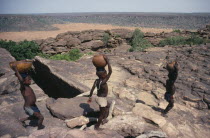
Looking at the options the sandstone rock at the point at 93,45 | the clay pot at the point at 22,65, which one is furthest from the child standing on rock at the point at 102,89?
the sandstone rock at the point at 93,45

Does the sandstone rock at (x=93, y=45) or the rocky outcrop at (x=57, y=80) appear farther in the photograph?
the sandstone rock at (x=93, y=45)

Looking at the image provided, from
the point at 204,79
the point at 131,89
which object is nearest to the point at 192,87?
the point at 204,79

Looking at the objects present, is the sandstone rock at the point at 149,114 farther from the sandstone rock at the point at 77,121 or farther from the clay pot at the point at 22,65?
the clay pot at the point at 22,65

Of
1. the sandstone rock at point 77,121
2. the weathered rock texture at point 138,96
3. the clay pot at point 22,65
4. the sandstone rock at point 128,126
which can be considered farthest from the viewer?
the sandstone rock at point 77,121

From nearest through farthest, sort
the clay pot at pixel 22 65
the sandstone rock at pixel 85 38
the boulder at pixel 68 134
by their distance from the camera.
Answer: the boulder at pixel 68 134 → the clay pot at pixel 22 65 → the sandstone rock at pixel 85 38

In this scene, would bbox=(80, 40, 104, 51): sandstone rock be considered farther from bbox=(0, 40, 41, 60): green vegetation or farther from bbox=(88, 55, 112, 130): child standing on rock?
bbox=(88, 55, 112, 130): child standing on rock

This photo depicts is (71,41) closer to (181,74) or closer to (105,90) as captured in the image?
(181,74)

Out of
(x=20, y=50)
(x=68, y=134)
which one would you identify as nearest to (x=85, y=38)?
(x=20, y=50)

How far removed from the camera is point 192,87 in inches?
243

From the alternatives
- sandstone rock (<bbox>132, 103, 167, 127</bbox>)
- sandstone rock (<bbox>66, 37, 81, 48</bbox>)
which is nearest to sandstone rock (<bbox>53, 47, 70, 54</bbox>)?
sandstone rock (<bbox>66, 37, 81, 48</bbox>)

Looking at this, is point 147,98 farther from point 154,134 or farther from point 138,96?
point 154,134

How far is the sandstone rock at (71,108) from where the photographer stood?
3986mm

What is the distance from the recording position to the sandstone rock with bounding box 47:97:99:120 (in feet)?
13.1

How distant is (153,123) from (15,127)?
2.80m
